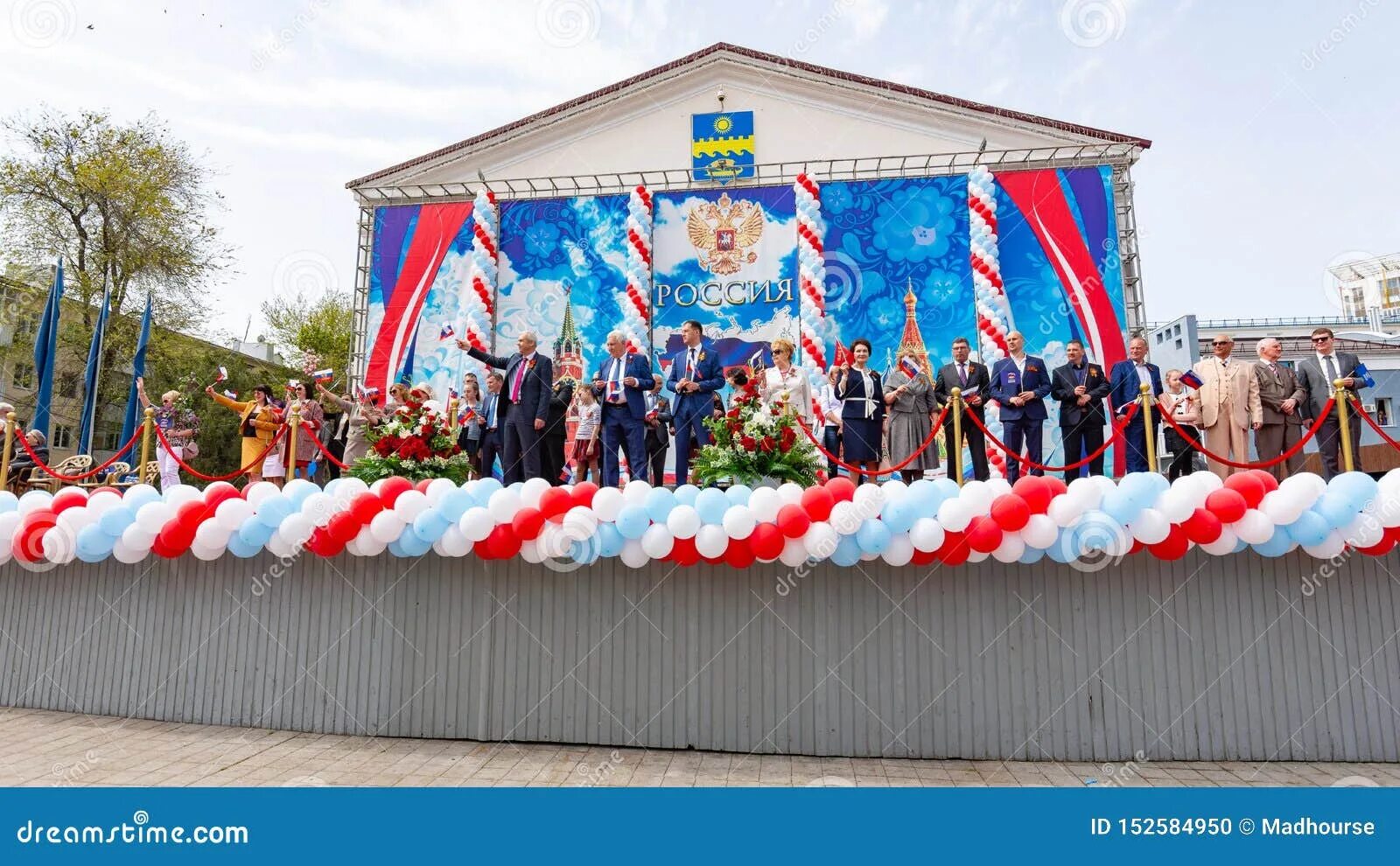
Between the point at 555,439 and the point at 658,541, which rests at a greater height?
the point at 555,439

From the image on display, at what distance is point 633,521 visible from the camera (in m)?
4.40

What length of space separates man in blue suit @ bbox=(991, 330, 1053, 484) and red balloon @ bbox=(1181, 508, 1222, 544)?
2958 millimetres

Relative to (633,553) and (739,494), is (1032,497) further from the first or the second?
(633,553)

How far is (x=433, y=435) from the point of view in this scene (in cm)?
700

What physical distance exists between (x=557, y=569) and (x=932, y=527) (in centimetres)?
226

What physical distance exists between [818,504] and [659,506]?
0.92 meters

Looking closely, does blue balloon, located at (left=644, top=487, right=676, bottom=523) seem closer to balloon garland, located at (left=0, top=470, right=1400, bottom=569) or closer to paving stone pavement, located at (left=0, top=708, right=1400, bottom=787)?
balloon garland, located at (left=0, top=470, right=1400, bottom=569)

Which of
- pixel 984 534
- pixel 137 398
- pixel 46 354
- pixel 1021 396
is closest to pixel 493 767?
pixel 984 534

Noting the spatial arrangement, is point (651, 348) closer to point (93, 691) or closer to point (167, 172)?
point (93, 691)

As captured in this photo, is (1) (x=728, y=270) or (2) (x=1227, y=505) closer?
(2) (x=1227, y=505)

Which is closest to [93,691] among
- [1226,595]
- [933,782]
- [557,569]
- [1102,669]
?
[557,569]

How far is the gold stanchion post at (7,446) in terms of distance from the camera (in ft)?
21.6

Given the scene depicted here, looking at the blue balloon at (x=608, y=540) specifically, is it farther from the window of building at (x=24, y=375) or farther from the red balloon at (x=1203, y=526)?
the window of building at (x=24, y=375)

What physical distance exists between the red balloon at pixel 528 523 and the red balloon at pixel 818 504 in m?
1.55
